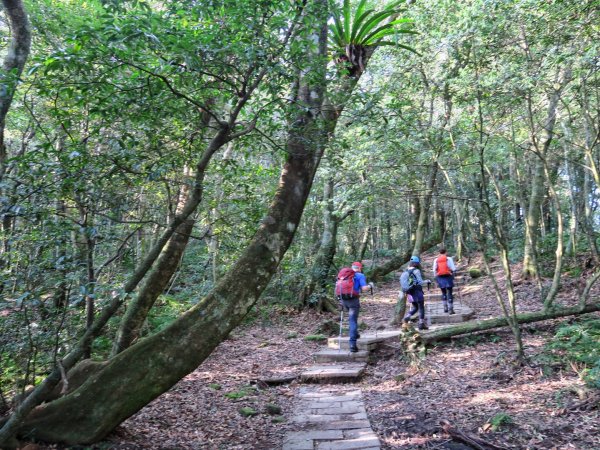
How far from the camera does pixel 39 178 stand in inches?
164

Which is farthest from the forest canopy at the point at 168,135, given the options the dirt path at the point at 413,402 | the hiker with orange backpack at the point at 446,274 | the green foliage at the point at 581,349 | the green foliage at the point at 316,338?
the green foliage at the point at 316,338

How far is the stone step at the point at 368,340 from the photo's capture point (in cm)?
892

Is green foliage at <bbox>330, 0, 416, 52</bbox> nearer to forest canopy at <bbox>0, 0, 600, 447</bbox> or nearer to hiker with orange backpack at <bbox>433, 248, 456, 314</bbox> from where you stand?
forest canopy at <bbox>0, 0, 600, 447</bbox>

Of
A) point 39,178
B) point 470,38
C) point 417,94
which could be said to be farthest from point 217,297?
point 417,94

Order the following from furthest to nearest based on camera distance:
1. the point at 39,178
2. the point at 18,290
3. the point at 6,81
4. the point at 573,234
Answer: the point at 573,234 → the point at 18,290 → the point at 39,178 → the point at 6,81

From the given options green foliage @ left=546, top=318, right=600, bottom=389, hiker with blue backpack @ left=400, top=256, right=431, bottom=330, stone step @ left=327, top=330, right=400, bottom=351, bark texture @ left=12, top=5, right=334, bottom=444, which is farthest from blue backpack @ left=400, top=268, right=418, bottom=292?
bark texture @ left=12, top=5, right=334, bottom=444

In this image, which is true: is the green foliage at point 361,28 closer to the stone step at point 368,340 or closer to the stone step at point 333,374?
the stone step at point 333,374

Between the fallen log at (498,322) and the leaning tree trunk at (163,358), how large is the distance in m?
4.95

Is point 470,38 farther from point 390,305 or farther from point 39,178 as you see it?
point 390,305

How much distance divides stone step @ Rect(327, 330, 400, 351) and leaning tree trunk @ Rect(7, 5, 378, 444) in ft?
15.2

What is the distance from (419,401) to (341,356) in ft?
8.67

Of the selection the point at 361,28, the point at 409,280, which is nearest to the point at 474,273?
the point at 409,280

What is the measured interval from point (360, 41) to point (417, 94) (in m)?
5.46

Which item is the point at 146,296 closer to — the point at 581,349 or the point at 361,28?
the point at 361,28
